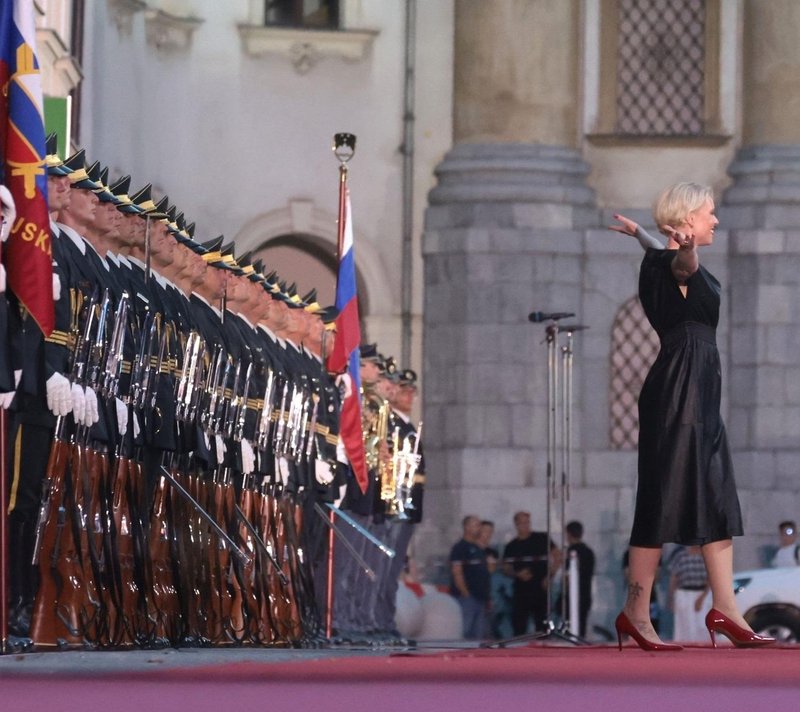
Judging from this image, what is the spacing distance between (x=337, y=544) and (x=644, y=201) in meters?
12.6

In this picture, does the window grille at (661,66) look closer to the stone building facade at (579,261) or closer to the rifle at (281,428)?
the stone building facade at (579,261)

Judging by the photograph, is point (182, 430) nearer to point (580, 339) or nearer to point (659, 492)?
point (659, 492)

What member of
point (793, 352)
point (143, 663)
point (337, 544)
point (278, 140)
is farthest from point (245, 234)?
point (143, 663)

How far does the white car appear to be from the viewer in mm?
18672

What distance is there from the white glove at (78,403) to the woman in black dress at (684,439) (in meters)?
2.06

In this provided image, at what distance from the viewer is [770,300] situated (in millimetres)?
26859

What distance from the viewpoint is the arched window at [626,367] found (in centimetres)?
2745

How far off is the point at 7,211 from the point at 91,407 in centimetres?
118

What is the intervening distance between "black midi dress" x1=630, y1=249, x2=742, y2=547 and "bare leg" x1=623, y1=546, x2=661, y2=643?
4 cm

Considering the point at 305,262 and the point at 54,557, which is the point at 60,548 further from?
the point at 305,262

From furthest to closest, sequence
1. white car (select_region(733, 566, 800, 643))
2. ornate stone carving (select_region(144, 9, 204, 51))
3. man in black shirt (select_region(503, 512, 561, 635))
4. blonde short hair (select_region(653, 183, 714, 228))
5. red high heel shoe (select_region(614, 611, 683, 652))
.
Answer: ornate stone carving (select_region(144, 9, 204, 51)) → man in black shirt (select_region(503, 512, 561, 635)) → white car (select_region(733, 566, 800, 643)) → blonde short hair (select_region(653, 183, 714, 228)) → red high heel shoe (select_region(614, 611, 683, 652))

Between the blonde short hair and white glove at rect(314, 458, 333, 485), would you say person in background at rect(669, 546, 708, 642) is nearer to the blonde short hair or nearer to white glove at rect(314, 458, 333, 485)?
white glove at rect(314, 458, 333, 485)

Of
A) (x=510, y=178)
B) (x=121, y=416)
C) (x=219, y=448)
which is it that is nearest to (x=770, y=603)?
(x=219, y=448)

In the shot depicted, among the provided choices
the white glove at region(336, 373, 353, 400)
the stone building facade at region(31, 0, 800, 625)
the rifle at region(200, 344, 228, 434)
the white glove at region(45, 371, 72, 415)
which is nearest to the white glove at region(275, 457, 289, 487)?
the rifle at region(200, 344, 228, 434)
